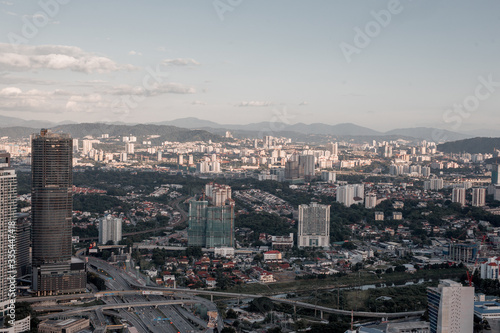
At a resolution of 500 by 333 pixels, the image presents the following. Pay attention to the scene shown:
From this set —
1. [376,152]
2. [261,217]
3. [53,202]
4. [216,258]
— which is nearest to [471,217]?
[261,217]

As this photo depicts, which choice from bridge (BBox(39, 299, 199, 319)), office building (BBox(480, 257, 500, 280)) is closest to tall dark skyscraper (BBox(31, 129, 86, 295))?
bridge (BBox(39, 299, 199, 319))

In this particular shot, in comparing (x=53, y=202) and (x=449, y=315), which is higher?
(x=53, y=202)

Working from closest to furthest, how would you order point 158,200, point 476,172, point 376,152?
point 158,200
point 476,172
point 376,152

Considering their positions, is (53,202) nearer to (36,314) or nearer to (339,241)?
(36,314)

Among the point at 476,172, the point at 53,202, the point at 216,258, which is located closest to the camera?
the point at 53,202

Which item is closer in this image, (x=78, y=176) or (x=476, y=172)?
(x=78, y=176)

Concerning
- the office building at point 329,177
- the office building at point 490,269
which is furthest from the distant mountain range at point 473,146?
the office building at point 490,269

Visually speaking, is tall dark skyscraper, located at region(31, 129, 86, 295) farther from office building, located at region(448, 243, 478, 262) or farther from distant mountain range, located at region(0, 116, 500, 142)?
distant mountain range, located at region(0, 116, 500, 142)

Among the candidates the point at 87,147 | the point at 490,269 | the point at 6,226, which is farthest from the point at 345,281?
the point at 87,147
